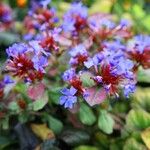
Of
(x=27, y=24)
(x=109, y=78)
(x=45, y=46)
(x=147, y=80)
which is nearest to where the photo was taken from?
(x=109, y=78)

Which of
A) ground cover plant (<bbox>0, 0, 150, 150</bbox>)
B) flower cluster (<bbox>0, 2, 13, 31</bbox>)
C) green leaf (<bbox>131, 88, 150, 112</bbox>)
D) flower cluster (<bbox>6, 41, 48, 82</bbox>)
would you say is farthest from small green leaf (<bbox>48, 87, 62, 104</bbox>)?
flower cluster (<bbox>0, 2, 13, 31</bbox>)

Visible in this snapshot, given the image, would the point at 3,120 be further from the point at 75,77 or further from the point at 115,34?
the point at 115,34

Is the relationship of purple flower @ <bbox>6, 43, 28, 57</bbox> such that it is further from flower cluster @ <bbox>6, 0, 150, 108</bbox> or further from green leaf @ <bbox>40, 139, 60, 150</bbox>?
green leaf @ <bbox>40, 139, 60, 150</bbox>

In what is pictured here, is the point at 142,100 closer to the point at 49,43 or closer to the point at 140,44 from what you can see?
the point at 140,44

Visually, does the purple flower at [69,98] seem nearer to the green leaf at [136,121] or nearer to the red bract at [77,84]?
the red bract at [77,84]

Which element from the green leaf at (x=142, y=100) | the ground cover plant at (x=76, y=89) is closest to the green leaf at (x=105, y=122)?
the ground cover plant at (x=76, y=89)

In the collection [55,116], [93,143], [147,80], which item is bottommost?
[93,143]

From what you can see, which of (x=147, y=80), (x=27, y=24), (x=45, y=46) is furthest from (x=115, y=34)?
(x=27, y=24)
